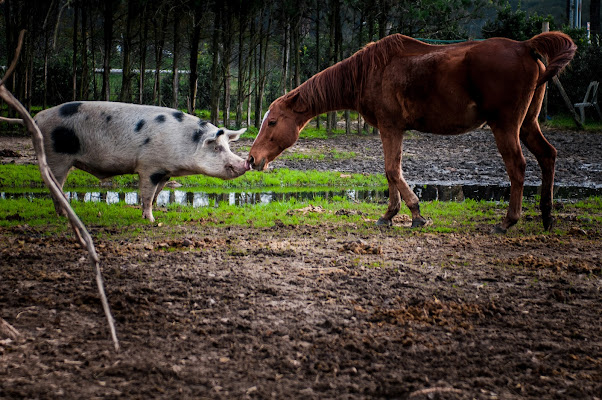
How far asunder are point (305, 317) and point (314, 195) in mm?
8212

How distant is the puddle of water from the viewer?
11.2 metres

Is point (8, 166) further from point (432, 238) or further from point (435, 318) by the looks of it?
point (435, 318)

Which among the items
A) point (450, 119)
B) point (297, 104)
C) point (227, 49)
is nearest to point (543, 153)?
point (450, 119)

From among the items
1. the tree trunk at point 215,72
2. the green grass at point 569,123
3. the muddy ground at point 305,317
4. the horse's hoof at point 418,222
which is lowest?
the muddy ground at point 305,317

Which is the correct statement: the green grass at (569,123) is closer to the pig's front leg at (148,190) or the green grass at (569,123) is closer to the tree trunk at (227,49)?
the tree trunk at (227,49)

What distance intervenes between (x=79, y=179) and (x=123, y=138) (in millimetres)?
5176

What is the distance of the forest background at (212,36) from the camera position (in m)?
20.0

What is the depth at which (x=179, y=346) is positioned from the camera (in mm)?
3523

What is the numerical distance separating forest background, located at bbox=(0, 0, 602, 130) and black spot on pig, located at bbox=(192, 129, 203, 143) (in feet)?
28.9

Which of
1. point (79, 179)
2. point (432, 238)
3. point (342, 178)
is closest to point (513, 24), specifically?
point (342, 178)

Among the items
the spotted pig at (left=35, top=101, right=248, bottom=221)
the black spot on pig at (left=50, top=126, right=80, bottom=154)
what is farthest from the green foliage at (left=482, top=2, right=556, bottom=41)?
the black spot on pig at (left=50, top=126, right=80, bottom=154)

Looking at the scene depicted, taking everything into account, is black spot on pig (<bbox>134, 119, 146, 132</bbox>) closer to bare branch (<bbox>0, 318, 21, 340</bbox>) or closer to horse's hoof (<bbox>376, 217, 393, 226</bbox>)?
horse's hoof (<bbox>376, 217, 393, 226</bbox>)

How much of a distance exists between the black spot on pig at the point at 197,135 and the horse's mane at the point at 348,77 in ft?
4.62

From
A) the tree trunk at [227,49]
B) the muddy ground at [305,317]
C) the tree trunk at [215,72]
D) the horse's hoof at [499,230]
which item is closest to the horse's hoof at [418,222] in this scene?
the muddy ground at [305,317]
